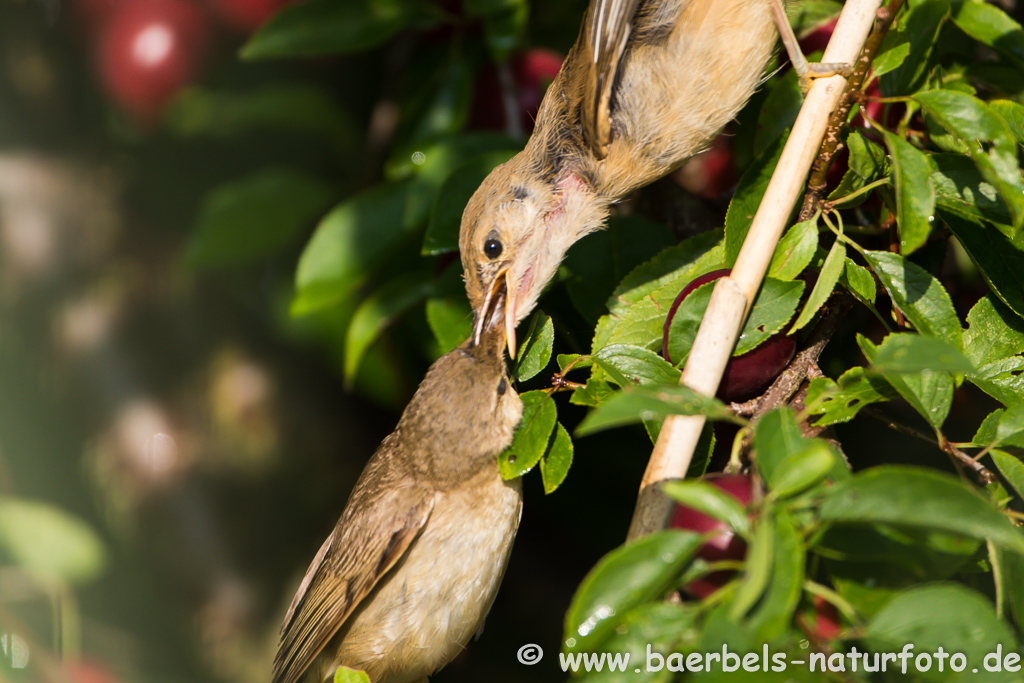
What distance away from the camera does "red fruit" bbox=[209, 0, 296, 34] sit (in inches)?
57.2

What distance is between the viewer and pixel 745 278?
67cm

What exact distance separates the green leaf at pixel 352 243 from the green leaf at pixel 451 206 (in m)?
0.11

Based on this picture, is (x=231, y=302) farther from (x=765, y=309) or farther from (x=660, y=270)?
(x=765, y=309)

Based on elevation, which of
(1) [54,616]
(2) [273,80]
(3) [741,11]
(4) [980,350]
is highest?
(3) [741,11]

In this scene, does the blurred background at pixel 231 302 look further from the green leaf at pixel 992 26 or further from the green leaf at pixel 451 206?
the green leaf at pixel 992 26

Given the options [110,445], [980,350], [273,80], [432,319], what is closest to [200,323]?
[110,445]

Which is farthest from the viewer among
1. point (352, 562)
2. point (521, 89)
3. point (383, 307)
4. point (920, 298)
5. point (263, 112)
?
point (263, 112)

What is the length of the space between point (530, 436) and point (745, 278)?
0.28 metres

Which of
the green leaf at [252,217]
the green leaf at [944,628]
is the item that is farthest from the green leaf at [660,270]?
the green leaf at [252,217]

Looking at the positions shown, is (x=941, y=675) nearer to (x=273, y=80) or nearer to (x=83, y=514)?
(x=83, y=514)

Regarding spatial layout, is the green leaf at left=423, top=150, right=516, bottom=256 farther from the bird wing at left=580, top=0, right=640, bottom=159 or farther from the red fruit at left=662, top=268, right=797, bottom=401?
the red fruit at left=662, top=268, right=797, bottom=401

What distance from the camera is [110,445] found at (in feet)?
5.04

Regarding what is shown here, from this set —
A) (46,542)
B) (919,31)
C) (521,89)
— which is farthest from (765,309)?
(46,542)

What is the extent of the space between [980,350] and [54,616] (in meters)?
1.47
